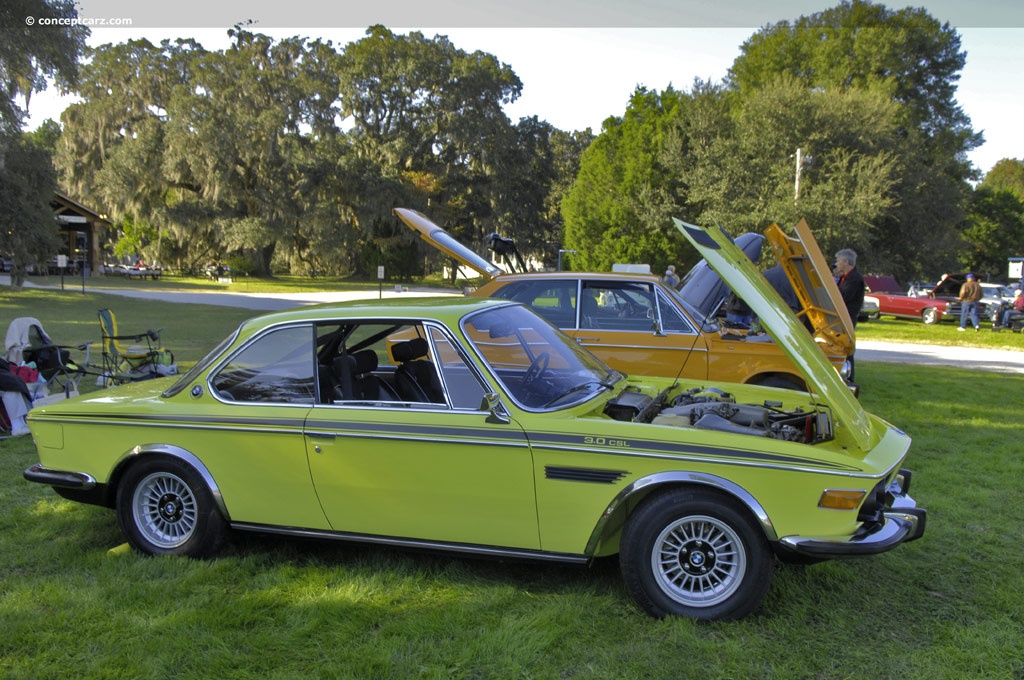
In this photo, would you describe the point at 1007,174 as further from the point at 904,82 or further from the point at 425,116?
the point at 425,116

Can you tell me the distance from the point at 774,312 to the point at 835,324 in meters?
3.71

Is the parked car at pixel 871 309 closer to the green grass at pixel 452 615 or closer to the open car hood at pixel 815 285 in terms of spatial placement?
the open car hood at pixel 815 285

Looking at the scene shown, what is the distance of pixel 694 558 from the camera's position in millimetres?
3564

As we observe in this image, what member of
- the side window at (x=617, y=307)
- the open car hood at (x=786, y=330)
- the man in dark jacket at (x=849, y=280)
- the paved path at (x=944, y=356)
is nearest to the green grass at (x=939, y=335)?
the paved path at (x=944, y=356)

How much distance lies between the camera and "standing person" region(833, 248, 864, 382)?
9.15 metres

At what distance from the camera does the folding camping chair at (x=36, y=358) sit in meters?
7.71

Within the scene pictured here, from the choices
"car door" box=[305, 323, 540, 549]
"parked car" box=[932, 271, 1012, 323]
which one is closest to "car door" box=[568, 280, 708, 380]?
"car door" box=[305, 323, 540, 549]

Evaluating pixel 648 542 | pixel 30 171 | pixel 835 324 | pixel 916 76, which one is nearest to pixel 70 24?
pixel 30 171

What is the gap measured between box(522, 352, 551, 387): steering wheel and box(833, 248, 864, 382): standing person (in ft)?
20.1

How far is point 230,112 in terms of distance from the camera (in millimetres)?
44188

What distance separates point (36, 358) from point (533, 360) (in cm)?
654

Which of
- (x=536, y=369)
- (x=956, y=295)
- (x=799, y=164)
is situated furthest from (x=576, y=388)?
(x=956, y=295)

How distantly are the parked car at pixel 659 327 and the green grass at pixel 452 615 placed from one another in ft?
8.13

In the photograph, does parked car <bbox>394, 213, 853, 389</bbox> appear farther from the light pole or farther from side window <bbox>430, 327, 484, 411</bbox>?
the light pole
